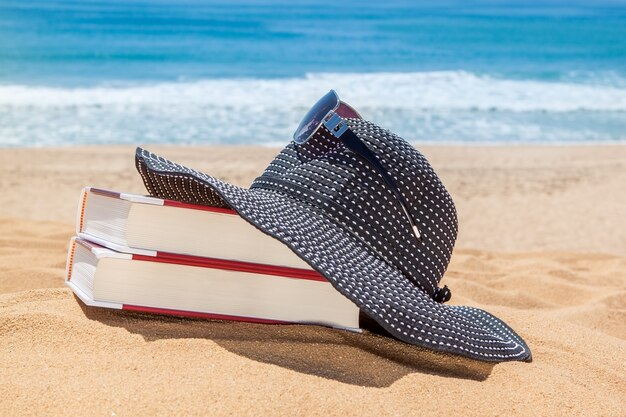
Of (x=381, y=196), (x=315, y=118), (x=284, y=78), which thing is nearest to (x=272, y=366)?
(x=381, y=196)

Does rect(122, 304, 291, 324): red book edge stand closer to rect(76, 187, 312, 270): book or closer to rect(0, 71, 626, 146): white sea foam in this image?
rect(76, 187, 312, 270): book

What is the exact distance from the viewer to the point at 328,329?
192 centimetres

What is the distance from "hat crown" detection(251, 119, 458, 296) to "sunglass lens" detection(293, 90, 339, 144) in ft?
0.08

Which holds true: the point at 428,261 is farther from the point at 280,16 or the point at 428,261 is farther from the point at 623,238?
the point at 280,16

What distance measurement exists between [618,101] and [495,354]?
14.1 metres

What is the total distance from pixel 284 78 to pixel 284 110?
494cm

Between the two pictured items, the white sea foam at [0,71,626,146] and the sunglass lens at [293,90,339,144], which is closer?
the sunglass lens at [293,90,339,144]

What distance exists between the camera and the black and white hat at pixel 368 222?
1.70 m

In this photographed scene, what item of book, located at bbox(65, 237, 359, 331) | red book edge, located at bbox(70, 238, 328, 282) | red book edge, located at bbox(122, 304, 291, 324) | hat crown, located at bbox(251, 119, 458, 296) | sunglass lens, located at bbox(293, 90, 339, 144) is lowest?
red book edge, located at bbox(122, 304, 291, 324)

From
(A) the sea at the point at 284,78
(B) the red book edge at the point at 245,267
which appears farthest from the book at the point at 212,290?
(A) the sea at the point at 284,78

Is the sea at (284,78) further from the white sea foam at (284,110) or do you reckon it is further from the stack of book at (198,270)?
the stack of book at (198,270)

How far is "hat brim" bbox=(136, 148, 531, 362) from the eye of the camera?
5.45 feet

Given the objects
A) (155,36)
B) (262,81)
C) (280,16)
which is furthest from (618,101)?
(280,16)

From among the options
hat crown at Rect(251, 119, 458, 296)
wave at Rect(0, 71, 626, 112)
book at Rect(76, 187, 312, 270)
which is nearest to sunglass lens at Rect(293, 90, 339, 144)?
hat crown at Rect(251, 119, 458, 296)
